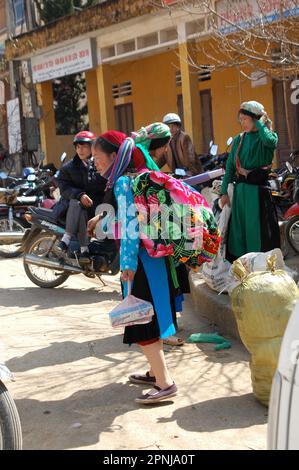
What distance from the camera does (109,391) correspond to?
4.28 metres

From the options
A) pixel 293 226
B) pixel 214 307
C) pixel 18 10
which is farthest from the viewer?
pixel 18 10

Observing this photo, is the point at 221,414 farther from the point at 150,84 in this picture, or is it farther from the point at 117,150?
the point at 150,84

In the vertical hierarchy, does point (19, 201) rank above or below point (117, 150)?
below

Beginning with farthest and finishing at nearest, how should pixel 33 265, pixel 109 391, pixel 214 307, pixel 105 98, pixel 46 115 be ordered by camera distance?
pixel 46 115 < pixel 105 98 < pixel 33 265 < pixel 214 307 < pixel 109 391

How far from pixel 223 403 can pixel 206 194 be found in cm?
398

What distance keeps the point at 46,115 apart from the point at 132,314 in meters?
13.7

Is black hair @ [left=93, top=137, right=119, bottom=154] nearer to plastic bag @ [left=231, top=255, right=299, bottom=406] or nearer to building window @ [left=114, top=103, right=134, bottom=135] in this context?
plastic bag @ [left=231, top=255, right=299, bottom=406]

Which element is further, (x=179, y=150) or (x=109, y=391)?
(x=179, y=150)

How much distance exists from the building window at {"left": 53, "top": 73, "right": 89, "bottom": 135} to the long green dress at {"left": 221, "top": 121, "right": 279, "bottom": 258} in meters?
13.7

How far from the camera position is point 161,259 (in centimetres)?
393

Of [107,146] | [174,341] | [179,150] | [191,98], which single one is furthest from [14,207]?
[107,146]

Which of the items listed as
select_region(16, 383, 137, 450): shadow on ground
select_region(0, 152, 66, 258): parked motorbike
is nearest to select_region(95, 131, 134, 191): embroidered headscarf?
select_region(16, 383, 137, 450): shadow on ground

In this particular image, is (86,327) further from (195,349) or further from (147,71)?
(147,71)

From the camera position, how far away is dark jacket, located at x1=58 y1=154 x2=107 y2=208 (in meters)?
7.19
